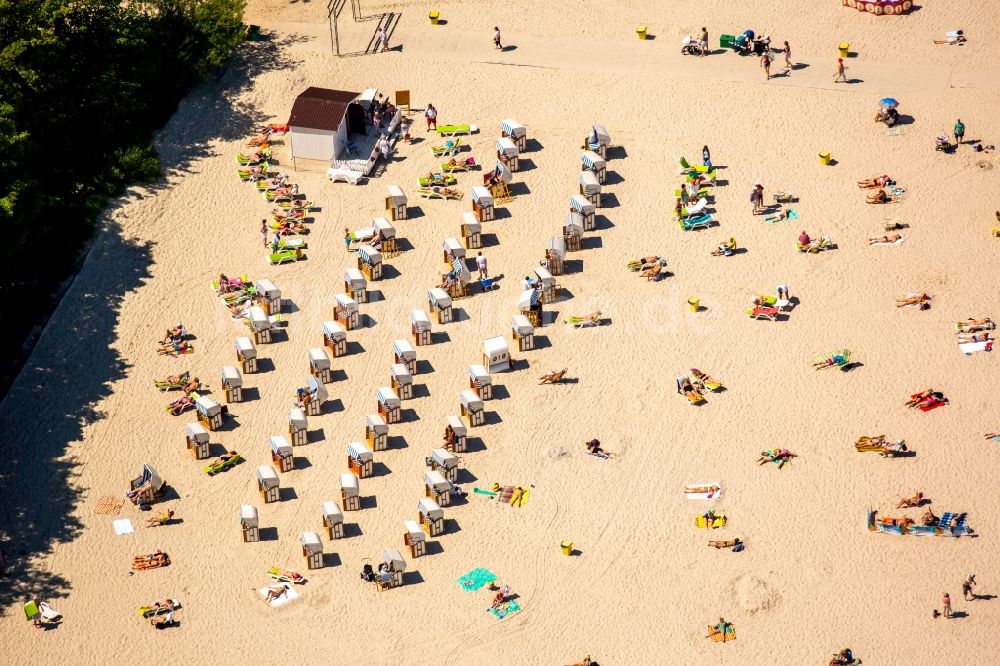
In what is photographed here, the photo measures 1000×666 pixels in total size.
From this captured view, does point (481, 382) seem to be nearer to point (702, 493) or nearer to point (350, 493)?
point (350, 493)

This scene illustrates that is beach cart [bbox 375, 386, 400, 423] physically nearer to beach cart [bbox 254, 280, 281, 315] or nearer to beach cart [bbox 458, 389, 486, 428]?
beach cart [bbox 458, 389, 486, 428]

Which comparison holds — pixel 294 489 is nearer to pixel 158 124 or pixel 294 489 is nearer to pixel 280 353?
pixel 280 353

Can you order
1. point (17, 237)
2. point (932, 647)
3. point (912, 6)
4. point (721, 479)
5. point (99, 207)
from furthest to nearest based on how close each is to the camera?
point (912, 6)
point (99, 207)
point (17, 237)
point (721, 479)
point (932, 647)

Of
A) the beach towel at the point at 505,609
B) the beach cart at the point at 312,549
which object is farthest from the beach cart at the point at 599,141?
the beach towel at the point at 505,609

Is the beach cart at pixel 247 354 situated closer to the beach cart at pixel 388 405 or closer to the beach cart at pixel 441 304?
the beach cart at pixel 388 405

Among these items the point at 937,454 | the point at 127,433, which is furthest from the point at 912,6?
the point at 127,433

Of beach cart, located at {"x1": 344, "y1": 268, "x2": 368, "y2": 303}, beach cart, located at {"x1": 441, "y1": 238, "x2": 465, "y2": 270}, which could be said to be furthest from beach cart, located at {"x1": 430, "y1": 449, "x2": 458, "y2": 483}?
beach cart, located at {"x1": 441, "y1": 238, "x2": 465, "y2": 270}
